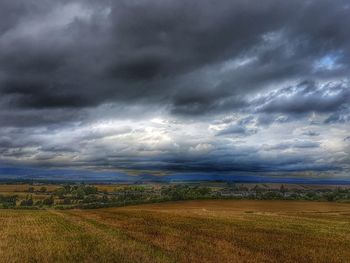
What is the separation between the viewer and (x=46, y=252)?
2256 cm

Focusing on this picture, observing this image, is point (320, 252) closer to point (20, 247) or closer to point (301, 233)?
point (301, 233)

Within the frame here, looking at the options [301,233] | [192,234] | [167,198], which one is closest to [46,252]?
[192,234]

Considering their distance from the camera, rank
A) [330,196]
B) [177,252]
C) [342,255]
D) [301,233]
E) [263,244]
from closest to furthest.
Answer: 1. [177,252]
2. [342,255]
3. [263,244]
4. [301,233]
5. [330,196]

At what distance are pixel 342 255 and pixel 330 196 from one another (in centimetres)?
11577

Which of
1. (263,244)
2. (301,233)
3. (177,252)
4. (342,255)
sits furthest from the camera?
(301,233)

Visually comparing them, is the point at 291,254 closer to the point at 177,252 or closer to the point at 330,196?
the point at 177,252

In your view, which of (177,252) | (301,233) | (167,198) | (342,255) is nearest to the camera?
(177,252)

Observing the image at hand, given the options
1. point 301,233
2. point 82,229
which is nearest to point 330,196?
point 301,233

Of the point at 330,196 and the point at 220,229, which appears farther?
the point at 330,196

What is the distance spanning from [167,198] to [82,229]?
85.1 meters

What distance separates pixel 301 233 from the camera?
3503 cm

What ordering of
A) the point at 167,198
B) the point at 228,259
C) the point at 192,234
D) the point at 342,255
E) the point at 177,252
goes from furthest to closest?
1. the point at 167,198
2. the point at 192,234
3. the point at 342,255
4. the point at 177,252
5. the point at 228,259

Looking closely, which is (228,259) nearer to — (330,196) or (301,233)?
(301,233)

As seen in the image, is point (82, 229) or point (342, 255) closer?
point (342, 255)
